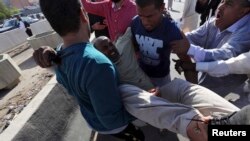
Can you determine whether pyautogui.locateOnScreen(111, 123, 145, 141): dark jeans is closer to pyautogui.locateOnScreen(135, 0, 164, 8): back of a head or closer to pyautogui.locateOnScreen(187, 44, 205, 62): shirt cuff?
pyautogui.locateOnScreen(187, 44, 205, 62): shirt cuff

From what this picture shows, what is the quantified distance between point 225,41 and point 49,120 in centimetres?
212

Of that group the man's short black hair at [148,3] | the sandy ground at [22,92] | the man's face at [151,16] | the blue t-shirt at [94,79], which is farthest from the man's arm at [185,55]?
the sandy ground at [22,92]

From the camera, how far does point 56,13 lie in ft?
6.18

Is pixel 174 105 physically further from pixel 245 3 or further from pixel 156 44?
pixel 245 3

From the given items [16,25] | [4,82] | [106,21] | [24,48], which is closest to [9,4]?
[16,25]

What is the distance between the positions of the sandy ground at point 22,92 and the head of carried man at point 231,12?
16.7 feet

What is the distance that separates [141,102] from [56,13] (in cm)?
85

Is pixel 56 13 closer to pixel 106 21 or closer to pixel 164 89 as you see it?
pixel 164 89

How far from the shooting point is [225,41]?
2.90 metres

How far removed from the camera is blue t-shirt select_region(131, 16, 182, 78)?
2.71 m

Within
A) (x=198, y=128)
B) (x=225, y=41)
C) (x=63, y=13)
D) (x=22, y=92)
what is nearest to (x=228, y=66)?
(x=225, y=41)

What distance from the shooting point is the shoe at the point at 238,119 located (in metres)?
1.26

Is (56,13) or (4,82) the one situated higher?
(56,13)

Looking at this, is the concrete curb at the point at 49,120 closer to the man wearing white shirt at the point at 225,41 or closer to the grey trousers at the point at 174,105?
the grey trousers at the point at 174,105
